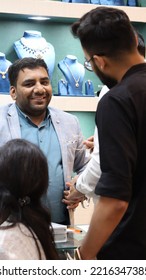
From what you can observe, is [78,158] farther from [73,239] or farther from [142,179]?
[142,179]

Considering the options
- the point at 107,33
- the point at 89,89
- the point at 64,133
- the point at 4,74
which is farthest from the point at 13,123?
the point at 89,89

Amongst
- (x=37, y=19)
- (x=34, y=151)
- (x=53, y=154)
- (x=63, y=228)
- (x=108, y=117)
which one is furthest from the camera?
(x=37, y=19)

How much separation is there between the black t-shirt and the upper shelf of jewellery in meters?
2.02

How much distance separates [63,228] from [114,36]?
2.21 feet

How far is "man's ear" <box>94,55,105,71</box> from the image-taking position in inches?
49.4

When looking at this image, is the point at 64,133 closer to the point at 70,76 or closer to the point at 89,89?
the point at 70,76

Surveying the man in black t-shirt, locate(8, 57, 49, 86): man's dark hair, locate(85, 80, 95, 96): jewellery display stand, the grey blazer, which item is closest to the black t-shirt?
the man in black t-shirt

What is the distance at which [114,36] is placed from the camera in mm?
1232

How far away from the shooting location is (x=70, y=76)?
3.19 meters

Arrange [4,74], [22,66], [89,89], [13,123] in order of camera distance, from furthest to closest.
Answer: [89,89] < [4,74] < [22,66] < [13,123]

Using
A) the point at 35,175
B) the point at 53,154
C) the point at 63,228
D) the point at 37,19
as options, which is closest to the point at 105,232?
the point at 35,175

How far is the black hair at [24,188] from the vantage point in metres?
1.26

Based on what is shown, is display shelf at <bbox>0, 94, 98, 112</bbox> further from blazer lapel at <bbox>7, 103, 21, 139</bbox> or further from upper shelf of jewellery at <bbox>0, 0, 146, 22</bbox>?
blazer lapel at <bbox>7, 103, 21, 139</bbox>

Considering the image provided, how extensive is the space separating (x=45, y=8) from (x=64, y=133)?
4.14ft
